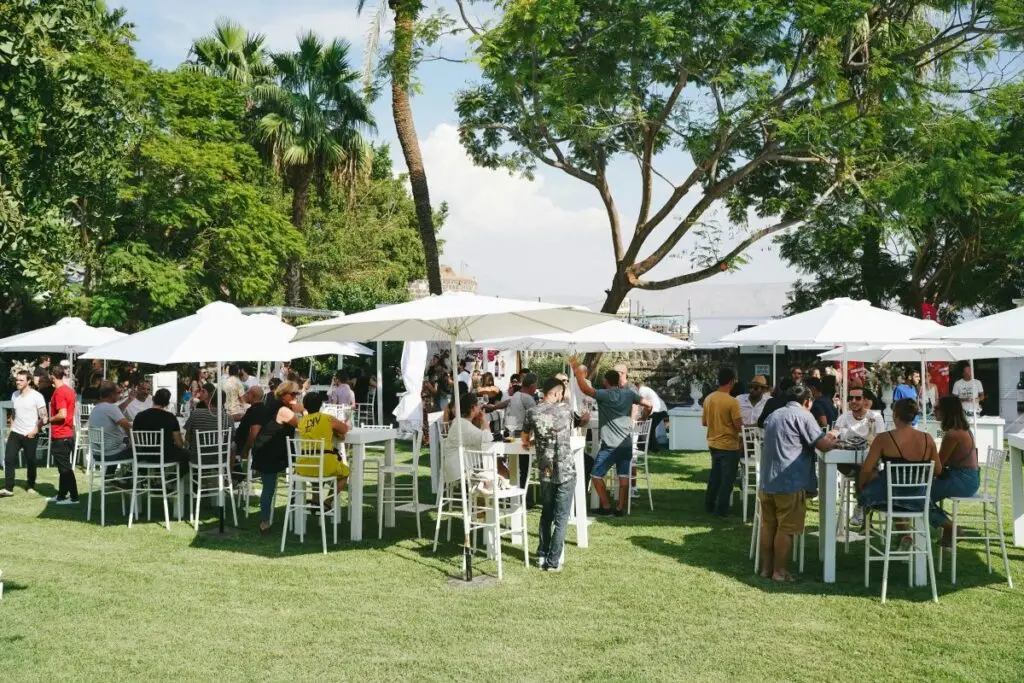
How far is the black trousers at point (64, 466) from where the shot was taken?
1078 centimetres

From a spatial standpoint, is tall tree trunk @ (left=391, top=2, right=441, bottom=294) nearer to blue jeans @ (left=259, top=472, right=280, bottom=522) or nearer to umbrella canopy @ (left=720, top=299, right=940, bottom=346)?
blue jeans @ (left=259, top=472, right=280, bottom=522)

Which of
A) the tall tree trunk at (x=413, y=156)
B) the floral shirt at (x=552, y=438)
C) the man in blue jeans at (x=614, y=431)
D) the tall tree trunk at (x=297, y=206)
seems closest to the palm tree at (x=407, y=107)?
the tall tree trunk at (x=413, y=156)

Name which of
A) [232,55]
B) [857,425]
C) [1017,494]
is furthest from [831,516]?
[232,55]

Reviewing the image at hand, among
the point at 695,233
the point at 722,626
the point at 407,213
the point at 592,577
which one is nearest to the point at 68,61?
the point at 592,577

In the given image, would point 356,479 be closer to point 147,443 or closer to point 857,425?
point 147,443

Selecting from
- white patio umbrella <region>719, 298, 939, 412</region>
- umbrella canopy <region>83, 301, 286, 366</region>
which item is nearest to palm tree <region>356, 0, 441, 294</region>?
umbrella canopy <region>83, 301, 286, 366</region>

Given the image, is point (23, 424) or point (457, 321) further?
point (23, 424)

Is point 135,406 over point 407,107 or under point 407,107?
under

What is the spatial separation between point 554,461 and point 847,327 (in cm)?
359

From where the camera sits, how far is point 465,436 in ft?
26.3

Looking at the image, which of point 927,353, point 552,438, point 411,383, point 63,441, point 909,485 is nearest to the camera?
point 909,485

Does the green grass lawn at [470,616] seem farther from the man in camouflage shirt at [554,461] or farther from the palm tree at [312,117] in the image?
the palm tree at [312,117]

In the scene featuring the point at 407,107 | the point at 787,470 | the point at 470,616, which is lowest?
the point at 470,616

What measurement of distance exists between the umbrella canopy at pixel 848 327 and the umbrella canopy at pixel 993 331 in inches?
33.2
